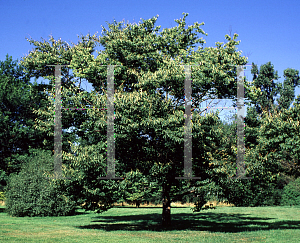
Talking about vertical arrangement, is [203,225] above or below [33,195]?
below

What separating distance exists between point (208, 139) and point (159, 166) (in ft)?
9.18

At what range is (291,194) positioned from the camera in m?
39.5

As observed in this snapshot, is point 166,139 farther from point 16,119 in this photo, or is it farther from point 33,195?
point 16,119

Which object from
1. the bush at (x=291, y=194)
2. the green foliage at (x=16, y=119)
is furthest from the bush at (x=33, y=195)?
the bush at (x=291, y=194)

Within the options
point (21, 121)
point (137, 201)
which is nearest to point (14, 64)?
point (21, 121)

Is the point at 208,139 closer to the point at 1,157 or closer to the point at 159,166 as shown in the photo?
the point at 159,166

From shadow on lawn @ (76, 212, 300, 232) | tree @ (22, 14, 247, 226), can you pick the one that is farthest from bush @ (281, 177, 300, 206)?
tree @ (22, 14, 247, 226)

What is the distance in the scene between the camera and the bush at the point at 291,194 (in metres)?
38.3

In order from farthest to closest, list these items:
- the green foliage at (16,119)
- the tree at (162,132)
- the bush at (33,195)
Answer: the green foliage at (16,119) < the bush at (33,195) < the tree at (162,132)

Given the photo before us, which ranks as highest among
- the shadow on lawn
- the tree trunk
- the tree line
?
the tree line

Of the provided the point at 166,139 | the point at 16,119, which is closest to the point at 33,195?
the point at 16,119

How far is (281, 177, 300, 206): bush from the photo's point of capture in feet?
126

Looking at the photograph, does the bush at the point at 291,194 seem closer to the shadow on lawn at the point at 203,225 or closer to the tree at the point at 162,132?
the shadow on lawn at the point at 203,225

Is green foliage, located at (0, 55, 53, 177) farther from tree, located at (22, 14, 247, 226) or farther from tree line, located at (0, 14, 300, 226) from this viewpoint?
tree, located at (22, 14, 247, 226)
